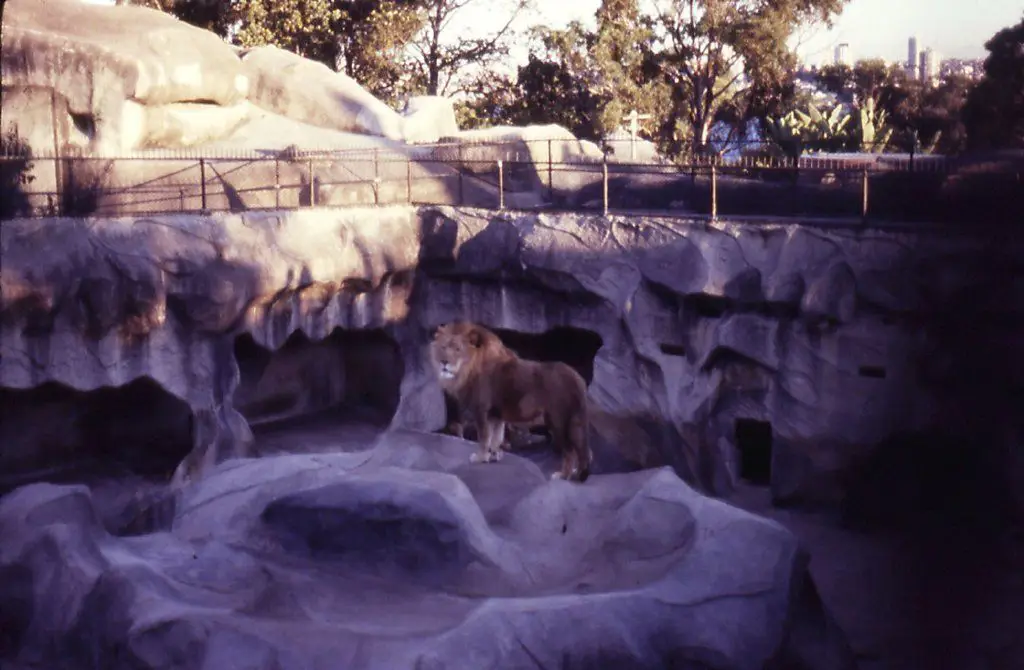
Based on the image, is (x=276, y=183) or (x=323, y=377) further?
(x=323, y=377)

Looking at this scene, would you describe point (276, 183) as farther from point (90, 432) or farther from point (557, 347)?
point (557, 347)

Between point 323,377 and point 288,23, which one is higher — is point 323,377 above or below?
below

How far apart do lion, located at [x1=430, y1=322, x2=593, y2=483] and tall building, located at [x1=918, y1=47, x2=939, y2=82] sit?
108 ft

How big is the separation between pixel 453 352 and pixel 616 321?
19.7ft

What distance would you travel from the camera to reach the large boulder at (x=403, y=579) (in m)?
6.60

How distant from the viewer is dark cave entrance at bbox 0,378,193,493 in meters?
14.3

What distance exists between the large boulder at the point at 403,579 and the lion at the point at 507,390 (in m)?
0.67

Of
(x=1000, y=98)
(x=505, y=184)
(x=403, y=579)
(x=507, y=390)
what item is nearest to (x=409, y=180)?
(x=505, y=184)

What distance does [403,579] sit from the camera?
25.6ft

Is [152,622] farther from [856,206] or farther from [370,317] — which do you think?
[856,206]

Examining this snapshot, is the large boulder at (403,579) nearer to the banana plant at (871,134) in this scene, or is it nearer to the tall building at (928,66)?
the banana plant at (871,134)

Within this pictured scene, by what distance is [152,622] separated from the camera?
6.86 metres

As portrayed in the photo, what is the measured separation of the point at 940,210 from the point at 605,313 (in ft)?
15.1

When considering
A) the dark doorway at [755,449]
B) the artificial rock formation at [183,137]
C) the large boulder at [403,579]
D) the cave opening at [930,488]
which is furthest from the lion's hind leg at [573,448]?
the artificial rock formation at [183,137]
